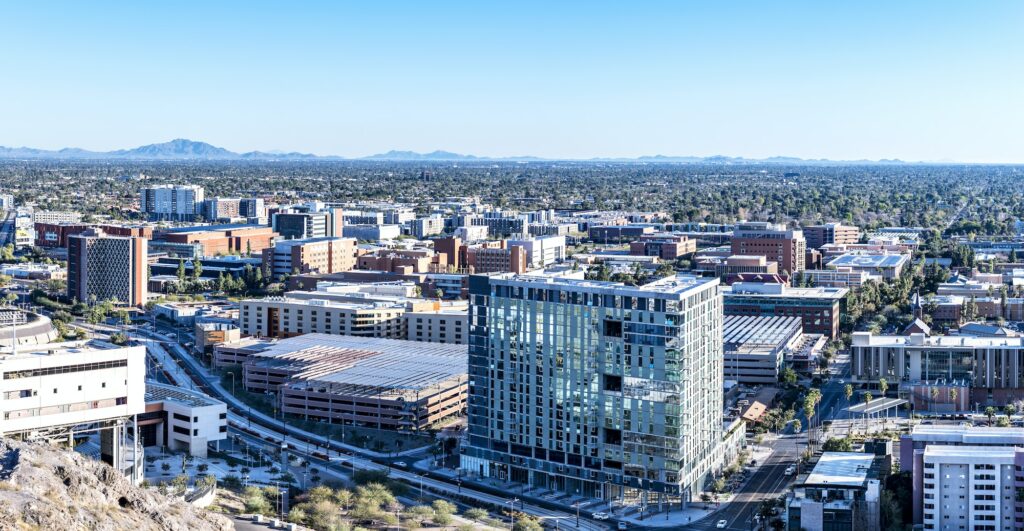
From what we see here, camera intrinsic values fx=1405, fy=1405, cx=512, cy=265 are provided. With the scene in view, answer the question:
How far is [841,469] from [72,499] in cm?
2334

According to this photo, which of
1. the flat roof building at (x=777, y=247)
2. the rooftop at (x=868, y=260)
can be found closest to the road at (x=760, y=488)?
the rooftop at (x=868, y=260)

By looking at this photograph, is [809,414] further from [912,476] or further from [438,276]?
[438,276]

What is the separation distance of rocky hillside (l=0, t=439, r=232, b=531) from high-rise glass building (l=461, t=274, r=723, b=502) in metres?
19.2

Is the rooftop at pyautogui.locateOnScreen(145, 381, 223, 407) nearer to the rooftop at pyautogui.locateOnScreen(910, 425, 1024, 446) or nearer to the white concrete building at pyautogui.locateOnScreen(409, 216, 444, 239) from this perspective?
the rooftop at pyautogui.locateOnScreen(910, 425, 1024, 446)

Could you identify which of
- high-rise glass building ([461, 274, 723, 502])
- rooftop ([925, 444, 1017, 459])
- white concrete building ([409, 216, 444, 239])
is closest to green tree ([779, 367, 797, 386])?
high-rise glass building ([461, 274, 723, 502])

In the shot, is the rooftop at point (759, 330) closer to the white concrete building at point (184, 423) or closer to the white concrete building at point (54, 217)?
the white concrete building at point (184, 423)

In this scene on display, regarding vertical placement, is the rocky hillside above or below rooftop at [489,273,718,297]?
below

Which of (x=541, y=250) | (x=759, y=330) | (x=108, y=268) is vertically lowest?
(x=759, y=330)

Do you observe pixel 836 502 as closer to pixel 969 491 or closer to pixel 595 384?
pixel 969 491

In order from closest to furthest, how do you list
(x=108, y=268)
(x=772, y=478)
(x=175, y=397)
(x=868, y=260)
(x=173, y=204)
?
(x=772, y=478), (x=175, y=397), (x=108, y=268), (x=868, y=260), (x=173, y=204)

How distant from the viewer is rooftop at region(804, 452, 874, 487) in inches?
1240

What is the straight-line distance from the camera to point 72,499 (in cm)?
1318

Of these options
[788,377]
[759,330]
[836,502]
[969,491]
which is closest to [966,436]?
[969,491]

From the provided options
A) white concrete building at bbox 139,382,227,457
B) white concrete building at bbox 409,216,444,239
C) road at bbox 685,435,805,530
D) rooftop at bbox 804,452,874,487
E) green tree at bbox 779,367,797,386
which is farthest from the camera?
white concrete building at bbox 409,216,444,239
